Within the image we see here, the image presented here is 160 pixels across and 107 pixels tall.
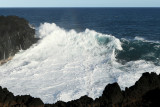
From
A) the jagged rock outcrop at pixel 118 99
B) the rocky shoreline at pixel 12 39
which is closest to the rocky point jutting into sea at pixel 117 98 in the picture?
the jagged rock outcrop at pixel 118 99

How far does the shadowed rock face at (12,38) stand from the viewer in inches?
1130

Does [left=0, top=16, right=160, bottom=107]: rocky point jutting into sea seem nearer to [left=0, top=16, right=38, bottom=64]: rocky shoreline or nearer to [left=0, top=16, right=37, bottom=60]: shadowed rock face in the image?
[left=0, top=16, right=38, bottom=64]: rocky shoreline

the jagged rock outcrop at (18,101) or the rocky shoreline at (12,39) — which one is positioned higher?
the rocky shoreline at (12,39)

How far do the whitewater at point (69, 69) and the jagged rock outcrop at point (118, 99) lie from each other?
5169 millimetres

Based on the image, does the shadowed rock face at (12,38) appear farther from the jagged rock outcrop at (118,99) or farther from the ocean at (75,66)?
the jagged rock outcrop at (118,99)

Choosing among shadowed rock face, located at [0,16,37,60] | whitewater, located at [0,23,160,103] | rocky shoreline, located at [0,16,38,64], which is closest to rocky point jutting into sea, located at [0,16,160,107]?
whitewater, located at [0,23,160,103]

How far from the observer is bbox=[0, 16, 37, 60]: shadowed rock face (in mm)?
28711

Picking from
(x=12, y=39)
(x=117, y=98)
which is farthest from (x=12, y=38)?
(x=117, y=98)

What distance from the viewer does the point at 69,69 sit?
2433 cm

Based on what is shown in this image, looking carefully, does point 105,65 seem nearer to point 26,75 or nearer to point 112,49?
point 112,49

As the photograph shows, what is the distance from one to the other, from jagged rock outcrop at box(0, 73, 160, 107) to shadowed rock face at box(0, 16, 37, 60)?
1649cm

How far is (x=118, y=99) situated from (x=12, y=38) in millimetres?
22472

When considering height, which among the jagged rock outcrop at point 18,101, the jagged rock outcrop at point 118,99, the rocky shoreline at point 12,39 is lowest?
the jagged rock outcrop at point 18,101

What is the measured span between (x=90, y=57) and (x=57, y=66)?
16.9 ft
